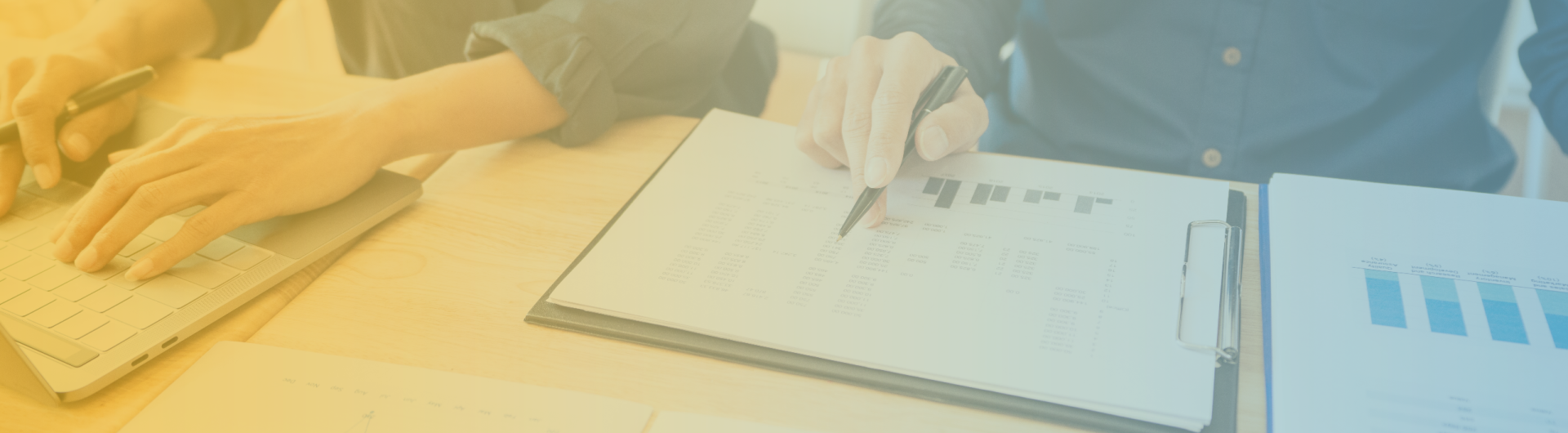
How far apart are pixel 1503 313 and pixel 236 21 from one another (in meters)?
1.35

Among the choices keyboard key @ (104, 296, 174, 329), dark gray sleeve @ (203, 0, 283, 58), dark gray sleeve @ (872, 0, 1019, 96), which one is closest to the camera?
keyboard key @ (104, 296, 174, 329)

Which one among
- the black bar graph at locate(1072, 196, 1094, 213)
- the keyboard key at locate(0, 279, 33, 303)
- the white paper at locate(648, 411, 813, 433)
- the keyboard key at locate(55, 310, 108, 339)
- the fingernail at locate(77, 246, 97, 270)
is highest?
the black bar graph at locate(1072, 196, 1094, 213)

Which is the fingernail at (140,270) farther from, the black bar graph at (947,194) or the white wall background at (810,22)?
the white wall background at (810,22)

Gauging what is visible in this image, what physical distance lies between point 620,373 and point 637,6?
17.0 inches

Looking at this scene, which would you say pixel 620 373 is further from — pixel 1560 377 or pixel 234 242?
pixel 1560 377

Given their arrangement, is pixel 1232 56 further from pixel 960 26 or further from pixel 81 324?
pixel 81 324

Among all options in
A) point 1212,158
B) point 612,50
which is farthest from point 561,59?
Result: point 1212,158

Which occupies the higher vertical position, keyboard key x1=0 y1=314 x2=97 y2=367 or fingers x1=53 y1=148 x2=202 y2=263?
fingers x1=53 y1=148 x2=202 y2=263

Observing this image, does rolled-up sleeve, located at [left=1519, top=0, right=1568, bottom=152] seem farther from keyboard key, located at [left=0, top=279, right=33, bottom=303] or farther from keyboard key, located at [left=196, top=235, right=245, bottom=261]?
keyboard key, located at [left=0, top=279, right=33, bottom=303]

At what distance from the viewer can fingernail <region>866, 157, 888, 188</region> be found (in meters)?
0.52

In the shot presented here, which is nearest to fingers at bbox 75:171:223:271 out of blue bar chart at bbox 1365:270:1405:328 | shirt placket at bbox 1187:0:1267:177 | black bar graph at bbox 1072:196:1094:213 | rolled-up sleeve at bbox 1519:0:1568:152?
black bar graph at bbox 1072:196:1094:213

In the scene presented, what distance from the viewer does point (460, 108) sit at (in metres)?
0.68

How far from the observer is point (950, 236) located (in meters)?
0.51

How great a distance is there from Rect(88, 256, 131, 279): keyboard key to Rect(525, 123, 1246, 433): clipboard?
0.97 feet
